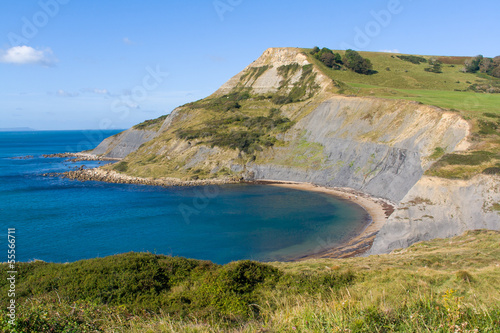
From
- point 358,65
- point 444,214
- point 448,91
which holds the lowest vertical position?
point 444,214

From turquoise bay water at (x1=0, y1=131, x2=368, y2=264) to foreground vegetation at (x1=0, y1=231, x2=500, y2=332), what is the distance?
8.54 m

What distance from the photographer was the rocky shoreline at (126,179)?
2817 inches

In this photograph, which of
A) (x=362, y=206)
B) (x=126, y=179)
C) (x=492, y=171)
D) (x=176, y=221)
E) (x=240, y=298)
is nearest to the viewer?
(x=240, y=298)

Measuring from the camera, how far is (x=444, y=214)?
3288 centimetres

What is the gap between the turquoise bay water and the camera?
3469cm

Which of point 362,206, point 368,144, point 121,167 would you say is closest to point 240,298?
point 362,206

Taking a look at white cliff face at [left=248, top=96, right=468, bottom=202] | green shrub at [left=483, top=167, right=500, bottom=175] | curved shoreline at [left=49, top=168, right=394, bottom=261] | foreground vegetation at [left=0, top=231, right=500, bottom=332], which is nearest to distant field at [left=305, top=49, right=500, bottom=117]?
white cliff face at [left=248, top=96, right=468, bottom=202]

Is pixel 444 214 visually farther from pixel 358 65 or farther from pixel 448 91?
pixel 358 65

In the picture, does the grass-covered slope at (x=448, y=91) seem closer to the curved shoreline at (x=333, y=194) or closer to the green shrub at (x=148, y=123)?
the curved shoreline at (x=333, y=194)

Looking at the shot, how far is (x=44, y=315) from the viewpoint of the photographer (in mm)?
8805

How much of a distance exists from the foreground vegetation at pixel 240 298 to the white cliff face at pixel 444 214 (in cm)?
1097

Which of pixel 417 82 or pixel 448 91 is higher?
pixel 417 82

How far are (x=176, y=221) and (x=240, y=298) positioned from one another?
33017mm

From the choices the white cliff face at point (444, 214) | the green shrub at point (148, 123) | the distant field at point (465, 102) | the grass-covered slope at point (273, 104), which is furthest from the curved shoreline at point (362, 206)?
the green shrub at point (148, 123)
